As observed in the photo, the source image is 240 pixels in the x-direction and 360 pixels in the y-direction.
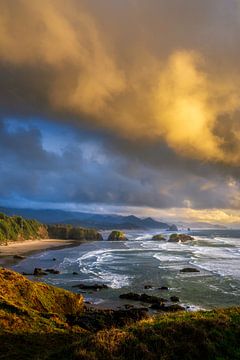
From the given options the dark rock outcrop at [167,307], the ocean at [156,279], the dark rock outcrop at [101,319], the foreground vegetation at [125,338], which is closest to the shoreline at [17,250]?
the ocean at [156,279]

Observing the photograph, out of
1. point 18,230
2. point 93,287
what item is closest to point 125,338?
point 93,287

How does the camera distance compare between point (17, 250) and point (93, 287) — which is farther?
point (17, 250)

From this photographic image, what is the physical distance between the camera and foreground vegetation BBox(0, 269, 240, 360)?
13008 millimetres

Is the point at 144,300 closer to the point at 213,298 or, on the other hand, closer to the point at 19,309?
the point at 213,298

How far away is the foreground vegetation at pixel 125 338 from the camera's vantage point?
1301cm

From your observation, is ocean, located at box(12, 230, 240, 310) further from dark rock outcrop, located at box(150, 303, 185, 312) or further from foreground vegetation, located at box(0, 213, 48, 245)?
foreground vegetation, located at box(0, 213, 48, 245)

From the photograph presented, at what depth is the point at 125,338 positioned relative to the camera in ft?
44.7

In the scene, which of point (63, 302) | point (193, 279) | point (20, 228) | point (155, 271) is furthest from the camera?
point (20, 228)

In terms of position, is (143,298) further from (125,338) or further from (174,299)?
(125,338)

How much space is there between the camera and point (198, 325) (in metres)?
15.4

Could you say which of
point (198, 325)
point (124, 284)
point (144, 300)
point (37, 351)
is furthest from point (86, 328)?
point (124, 284)

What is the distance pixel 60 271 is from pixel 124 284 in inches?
653

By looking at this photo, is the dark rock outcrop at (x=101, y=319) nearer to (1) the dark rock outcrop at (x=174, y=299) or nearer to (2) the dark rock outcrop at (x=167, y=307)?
(2) the dark rock outcrop at (x=167, y=307)

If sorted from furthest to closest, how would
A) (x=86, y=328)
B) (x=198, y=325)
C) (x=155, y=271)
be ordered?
(x=155, y=271) < (x=86, y=328) < (x=198, y=325)
